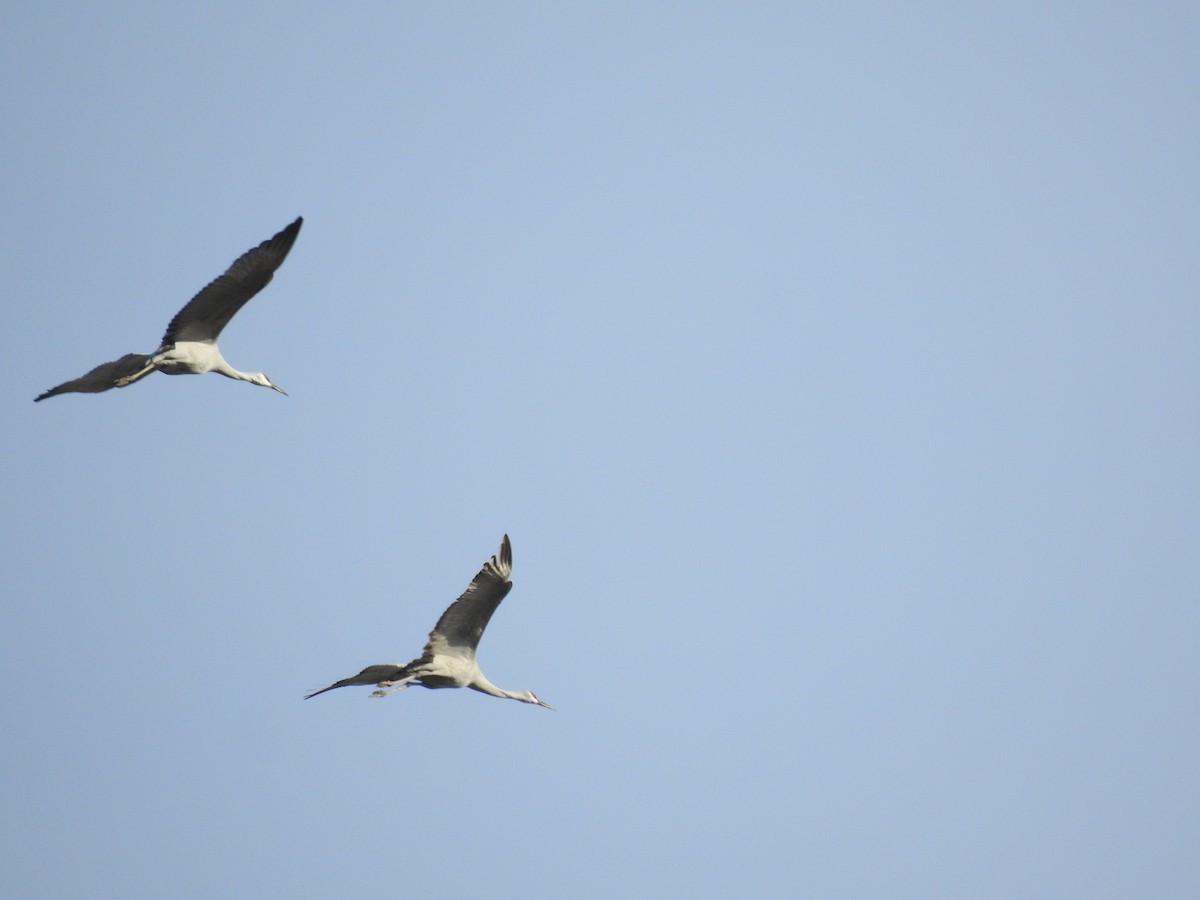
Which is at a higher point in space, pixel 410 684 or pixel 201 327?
pixel 201 327

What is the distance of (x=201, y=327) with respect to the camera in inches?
1462

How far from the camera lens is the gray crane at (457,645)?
36656mm

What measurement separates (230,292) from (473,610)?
7.58 metres

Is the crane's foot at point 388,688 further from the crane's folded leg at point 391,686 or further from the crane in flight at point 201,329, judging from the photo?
the crane in flight at point 201,329

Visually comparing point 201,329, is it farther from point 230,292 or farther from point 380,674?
point 380,674

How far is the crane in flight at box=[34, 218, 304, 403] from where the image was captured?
35.6 metres

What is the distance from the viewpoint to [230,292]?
36.3m

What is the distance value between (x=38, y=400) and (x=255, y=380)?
15.6 feet

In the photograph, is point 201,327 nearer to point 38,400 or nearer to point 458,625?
point 38,400

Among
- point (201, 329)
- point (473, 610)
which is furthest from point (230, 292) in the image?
point (473, 610)

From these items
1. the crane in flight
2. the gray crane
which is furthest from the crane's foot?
the crane in flight

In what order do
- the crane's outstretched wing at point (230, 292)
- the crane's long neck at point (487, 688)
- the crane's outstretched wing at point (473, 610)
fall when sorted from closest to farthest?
the crane's outstretched wing at point (230, 292) < the crane's outstretched wing at point (473, 610) < the crane's long neck at point (487, 688)

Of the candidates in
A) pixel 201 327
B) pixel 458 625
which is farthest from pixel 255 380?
pixel 458 625

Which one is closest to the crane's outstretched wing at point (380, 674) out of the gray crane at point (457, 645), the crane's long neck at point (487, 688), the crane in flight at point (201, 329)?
the gray crane at point (457, 645)
